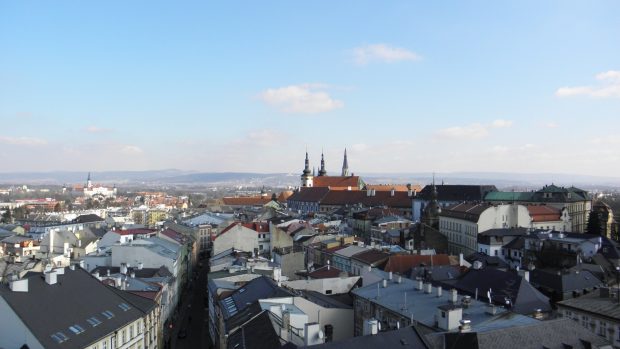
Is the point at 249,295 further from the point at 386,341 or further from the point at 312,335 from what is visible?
the point at 386,341

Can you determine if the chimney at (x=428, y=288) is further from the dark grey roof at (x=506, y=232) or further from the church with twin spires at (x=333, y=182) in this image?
the church with twin spires at (x=333, y=182)

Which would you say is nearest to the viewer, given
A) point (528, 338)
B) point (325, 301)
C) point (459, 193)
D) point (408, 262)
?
point (528, 338)

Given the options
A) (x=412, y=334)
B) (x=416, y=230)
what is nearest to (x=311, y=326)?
(x=412, y=334)

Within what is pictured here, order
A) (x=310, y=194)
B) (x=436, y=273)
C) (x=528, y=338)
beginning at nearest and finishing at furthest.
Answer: (x=528, y=338) < (x=436, y=273) < (x=310, y=194)

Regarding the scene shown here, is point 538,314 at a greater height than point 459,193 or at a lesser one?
lesser

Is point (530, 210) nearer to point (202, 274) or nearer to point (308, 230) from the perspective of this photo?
point (308, 230)

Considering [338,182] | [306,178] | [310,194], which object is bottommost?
[310,194]

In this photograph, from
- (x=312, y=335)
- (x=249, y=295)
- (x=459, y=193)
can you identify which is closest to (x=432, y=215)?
(x=459, y=193)

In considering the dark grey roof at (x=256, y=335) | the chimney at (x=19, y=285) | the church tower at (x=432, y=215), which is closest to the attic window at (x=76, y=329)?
the chimney at (x=19, y=285)
